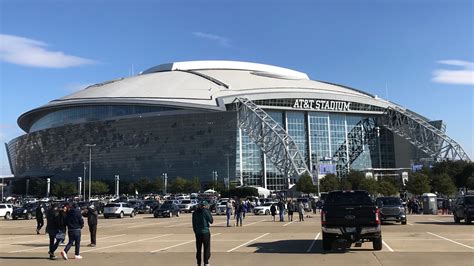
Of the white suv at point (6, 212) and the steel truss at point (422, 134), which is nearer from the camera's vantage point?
the white suv at point (6, 212)

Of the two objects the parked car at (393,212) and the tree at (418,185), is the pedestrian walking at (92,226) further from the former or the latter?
the tree at (418,185)

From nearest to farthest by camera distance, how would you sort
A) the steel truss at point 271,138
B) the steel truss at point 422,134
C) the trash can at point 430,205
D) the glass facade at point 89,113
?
the trash can at point 430,205, the steel truss at point 271,138, the steel truss at point 422,134, the glass facade at point 89,113

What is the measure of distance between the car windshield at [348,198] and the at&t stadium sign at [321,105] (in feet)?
377

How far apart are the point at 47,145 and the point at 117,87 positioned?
1049 inches

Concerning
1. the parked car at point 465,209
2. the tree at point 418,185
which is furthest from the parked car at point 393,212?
the tree at point 418,185

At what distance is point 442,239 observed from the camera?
21969mm

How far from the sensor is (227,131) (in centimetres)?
12850

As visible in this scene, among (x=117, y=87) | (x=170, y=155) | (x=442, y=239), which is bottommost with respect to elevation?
(x=442, y=239)

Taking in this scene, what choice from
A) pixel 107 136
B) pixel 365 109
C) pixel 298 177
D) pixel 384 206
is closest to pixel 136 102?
pixel 107 136

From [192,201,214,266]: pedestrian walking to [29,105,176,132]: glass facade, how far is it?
120292 mm

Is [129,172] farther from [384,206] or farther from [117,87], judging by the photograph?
[384,206]

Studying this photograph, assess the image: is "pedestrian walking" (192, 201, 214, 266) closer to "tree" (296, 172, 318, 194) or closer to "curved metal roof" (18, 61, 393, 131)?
"tree" (296, 172, 318, 194)

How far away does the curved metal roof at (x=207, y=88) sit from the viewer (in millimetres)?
133500

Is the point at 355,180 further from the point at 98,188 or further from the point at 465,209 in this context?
the point at 465,209
